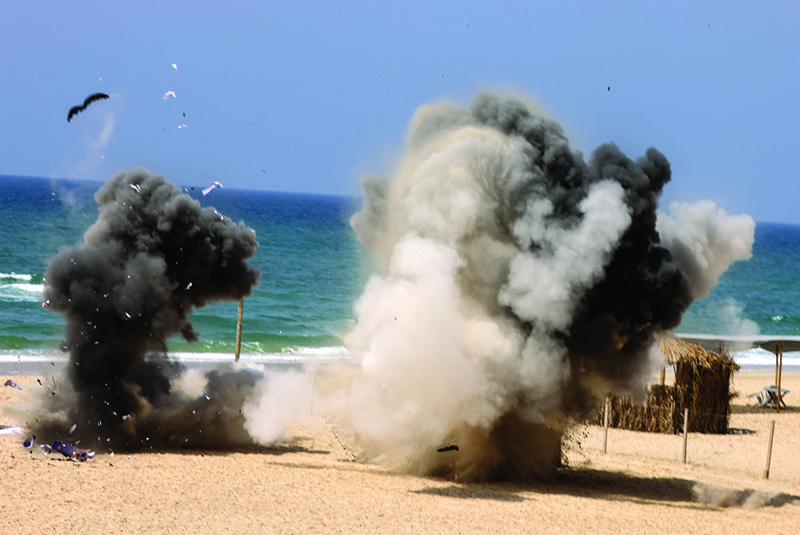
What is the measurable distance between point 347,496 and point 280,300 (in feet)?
139

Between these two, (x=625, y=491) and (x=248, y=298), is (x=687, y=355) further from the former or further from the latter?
(x=248, y=298)

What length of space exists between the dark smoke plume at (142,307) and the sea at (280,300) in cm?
84

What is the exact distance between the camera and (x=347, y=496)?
14.1m

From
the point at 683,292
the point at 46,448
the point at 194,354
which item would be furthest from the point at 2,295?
the point at 683,292

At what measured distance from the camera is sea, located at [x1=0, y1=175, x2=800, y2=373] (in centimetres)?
2794

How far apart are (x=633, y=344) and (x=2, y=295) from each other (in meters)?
40.6

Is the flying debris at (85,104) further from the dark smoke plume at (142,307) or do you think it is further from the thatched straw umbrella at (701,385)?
the thatched straw umbrella at (701,385)

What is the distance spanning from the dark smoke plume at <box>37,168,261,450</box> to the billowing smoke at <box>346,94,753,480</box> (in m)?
4.04

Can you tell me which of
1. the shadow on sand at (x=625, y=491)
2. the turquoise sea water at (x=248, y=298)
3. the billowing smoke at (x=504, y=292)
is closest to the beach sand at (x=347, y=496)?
the shadow on sand at (x=625, y=491)

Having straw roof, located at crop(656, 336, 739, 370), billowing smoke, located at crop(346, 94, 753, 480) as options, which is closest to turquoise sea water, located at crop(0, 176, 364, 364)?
billowing smoke, located at crop(346, 94, 753, 480)

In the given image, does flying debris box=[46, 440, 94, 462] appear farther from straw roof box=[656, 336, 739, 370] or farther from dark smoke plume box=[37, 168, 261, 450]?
straw roof box=[656, 336, 739, 370]

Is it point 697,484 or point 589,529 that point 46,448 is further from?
point 697,484

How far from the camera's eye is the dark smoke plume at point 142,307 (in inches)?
656

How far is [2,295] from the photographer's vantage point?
1861 inches
